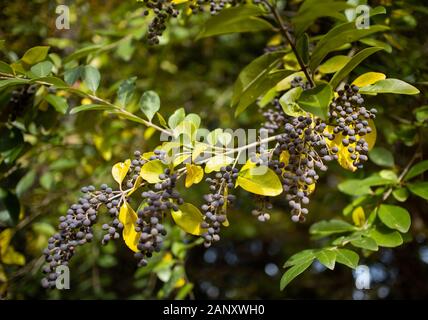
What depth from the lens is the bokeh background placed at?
1678 millimetres

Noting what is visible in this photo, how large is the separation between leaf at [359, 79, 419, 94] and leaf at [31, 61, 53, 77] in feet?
2.86

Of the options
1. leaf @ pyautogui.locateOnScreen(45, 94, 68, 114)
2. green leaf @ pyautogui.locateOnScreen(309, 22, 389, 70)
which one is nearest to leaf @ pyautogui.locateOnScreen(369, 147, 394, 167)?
green leaf @ pyautogui.locateOnScreen(309, 22, 389, 70)

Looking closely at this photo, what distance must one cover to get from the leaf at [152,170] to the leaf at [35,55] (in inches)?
22.1

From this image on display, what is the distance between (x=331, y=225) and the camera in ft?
4.66

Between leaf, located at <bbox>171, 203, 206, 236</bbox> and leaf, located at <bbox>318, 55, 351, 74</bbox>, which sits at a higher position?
leaf, located at <bbox>318, 55, 351, 74</bbox>

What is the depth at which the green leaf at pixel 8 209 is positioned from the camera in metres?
1.57

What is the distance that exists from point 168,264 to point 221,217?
34.7 inches

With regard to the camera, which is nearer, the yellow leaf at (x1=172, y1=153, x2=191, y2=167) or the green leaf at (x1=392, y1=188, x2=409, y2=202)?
the yellow leaf at (x1=172, y1=153, x2=191, y2=167)

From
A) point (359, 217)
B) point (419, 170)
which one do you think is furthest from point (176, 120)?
point (419, 170)

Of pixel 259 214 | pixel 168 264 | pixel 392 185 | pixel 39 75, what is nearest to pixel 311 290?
Result: pixel 168 264

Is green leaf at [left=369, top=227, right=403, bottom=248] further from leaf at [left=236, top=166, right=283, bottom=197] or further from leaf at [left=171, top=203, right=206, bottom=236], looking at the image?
leaf at [left=171, top=203, right=206, bottom=236]

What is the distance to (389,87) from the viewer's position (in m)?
1.05

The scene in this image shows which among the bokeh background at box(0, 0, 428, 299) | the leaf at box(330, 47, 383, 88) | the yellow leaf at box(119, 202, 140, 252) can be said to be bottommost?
the bokeh background at box(0, 0, 428, 299)

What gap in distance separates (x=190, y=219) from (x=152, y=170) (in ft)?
0.51
